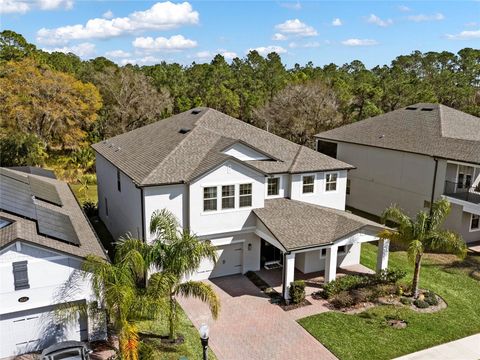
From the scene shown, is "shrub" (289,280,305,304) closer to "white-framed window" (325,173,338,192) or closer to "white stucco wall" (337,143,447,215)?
"white-framed window" (325,173,338,192)

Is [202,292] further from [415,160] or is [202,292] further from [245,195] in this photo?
[415,160]

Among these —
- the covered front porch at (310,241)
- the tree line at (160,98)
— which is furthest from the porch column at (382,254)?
the tree line at (160,98)

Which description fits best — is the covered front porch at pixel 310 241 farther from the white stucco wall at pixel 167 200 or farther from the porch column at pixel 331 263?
the white stucco wall at pixel 167 200

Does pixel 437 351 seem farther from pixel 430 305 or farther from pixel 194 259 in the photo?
pixel 194 259

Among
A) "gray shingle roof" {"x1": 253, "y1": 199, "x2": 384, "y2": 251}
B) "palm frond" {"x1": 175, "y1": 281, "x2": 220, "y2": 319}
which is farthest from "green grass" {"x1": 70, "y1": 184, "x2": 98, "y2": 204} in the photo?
"palm frond" {"x1": 175, "y1": 281, "x2": 220, "y2": 319}

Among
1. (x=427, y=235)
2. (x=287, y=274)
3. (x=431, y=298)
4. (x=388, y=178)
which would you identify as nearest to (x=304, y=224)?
(x=287, y=274)

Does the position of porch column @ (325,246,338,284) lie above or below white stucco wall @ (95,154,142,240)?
below
